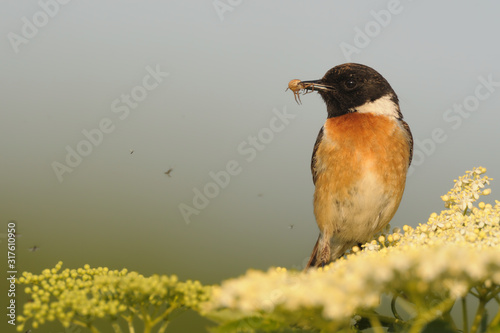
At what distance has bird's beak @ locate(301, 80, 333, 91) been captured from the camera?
3715 millimetres

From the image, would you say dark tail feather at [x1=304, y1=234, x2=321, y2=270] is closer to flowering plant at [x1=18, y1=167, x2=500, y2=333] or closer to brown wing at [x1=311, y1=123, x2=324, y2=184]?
brown wing at [x1=311, y1=123, x2=324, y2=184]

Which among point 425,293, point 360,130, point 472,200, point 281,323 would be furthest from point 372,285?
point 360,130

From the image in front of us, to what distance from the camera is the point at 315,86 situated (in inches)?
148

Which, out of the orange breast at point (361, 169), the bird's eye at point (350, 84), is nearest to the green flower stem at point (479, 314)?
the orange breast at point (361, 169)

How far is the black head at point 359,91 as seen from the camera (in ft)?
11.9

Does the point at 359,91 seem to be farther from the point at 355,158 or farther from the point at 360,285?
the point at 360,285

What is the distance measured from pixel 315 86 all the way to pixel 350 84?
0.81 feet

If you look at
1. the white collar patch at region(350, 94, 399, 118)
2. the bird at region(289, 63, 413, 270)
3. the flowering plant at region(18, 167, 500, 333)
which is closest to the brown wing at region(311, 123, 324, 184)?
the bird at region(289, 63, 413, 270)

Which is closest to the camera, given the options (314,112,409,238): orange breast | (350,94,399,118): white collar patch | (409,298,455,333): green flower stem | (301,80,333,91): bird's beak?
(409,298,455,333): green flower stem

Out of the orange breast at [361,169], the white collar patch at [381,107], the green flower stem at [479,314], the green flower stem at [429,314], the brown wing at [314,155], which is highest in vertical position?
the white collar patch at [381,107]

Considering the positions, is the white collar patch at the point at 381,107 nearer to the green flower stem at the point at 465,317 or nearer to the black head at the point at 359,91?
the black head at the point at 359,91

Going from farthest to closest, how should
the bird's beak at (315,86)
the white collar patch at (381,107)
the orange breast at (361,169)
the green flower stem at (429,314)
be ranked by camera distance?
1. the bird's beak at (315,86)
2. the white collar patch at (381,107)
3. the orange breast at (361,169)
4. the green flower stem at (429,314)

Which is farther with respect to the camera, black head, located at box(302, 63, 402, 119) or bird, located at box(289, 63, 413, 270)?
black head, located at box(302, 63, 402, 119)

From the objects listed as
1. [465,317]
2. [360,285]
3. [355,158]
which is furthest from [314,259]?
[360,285]
